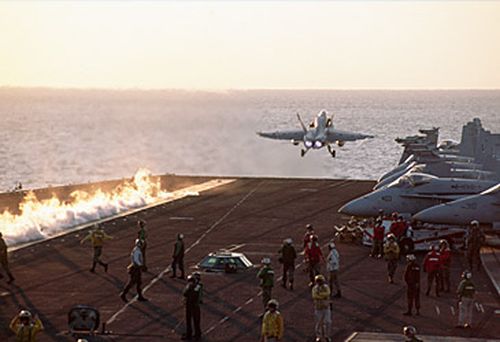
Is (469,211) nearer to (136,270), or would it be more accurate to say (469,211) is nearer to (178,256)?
(178,256)

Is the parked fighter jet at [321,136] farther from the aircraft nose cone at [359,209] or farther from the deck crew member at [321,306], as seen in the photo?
the deck crew member at [321,306]

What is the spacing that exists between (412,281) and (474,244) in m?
7.40

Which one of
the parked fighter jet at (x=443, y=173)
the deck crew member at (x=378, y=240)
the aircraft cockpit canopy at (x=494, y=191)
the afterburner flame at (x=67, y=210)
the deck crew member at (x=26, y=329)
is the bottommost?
the afterburner flame at (x=67, y=210)

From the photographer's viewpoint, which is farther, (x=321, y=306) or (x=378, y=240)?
(x=378, y=240)

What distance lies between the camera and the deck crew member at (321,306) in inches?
965

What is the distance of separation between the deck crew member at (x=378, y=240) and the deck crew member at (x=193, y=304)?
43.8 feet

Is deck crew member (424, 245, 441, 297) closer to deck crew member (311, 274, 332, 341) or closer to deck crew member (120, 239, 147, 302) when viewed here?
deck crew member (311, 274, 332, 341)

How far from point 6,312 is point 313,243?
9.69 metres

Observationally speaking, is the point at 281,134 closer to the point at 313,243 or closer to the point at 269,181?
the point at 269,181

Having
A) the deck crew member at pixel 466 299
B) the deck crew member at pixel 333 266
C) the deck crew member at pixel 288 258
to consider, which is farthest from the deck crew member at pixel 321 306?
the deck crew member at pixel 288 258

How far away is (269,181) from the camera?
68250 millimetres

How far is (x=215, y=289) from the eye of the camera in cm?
3203

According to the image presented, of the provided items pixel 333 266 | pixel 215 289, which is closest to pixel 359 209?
pixel 215 289

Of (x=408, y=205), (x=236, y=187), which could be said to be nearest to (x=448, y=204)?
(x=408, y=205)
